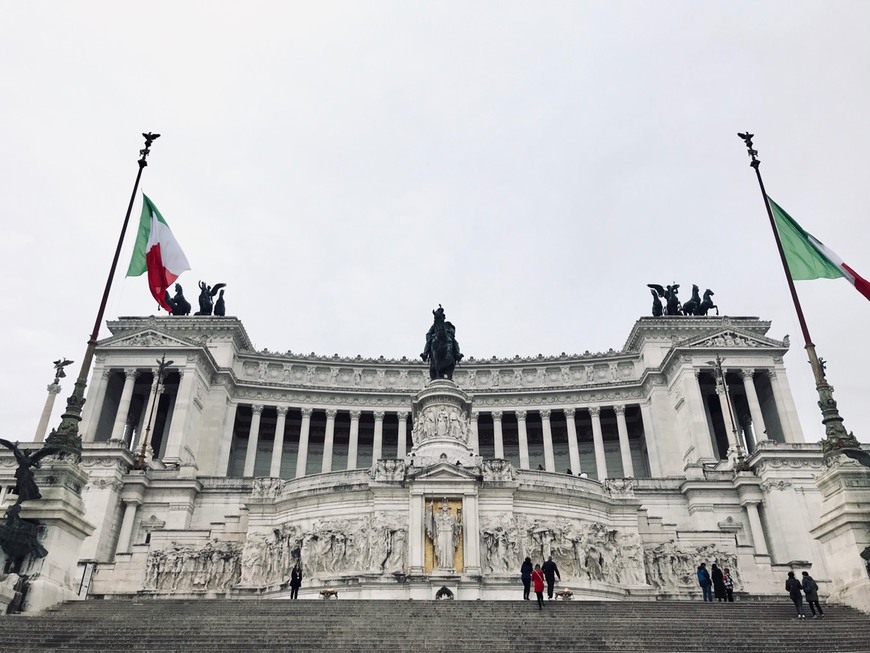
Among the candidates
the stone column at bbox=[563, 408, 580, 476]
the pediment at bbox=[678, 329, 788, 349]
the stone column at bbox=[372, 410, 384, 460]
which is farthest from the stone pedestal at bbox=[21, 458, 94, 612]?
the pediment at bbox=[678, 329, 788, 349]

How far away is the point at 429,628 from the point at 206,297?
186ft

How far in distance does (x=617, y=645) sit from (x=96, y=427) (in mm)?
50097

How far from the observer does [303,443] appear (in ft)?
200

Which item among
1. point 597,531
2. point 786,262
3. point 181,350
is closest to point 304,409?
point 181,350

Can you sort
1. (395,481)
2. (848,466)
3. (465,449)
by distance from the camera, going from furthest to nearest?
1. (465,449)
2. (395,481)
3. (848,466)

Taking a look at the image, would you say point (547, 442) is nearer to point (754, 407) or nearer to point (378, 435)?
point (378, 435)

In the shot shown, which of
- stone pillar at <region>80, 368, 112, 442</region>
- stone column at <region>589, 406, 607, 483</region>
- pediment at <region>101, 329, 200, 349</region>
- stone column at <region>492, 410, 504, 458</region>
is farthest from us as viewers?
stone column at <region>492, 410, 504, 458</region>

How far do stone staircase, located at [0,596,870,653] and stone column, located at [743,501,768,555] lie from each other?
24.9 metres

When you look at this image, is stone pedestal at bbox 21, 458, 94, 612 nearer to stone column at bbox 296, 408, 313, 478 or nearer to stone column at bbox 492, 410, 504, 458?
stone column at bbox 296, 408, 313, 478

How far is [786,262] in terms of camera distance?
23.2 metres

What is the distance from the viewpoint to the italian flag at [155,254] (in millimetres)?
25281

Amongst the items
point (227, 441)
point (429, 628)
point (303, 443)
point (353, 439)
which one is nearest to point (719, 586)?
point (429, 628)

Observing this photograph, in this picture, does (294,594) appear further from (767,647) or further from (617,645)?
(767,647)

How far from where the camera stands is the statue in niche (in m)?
26.8
